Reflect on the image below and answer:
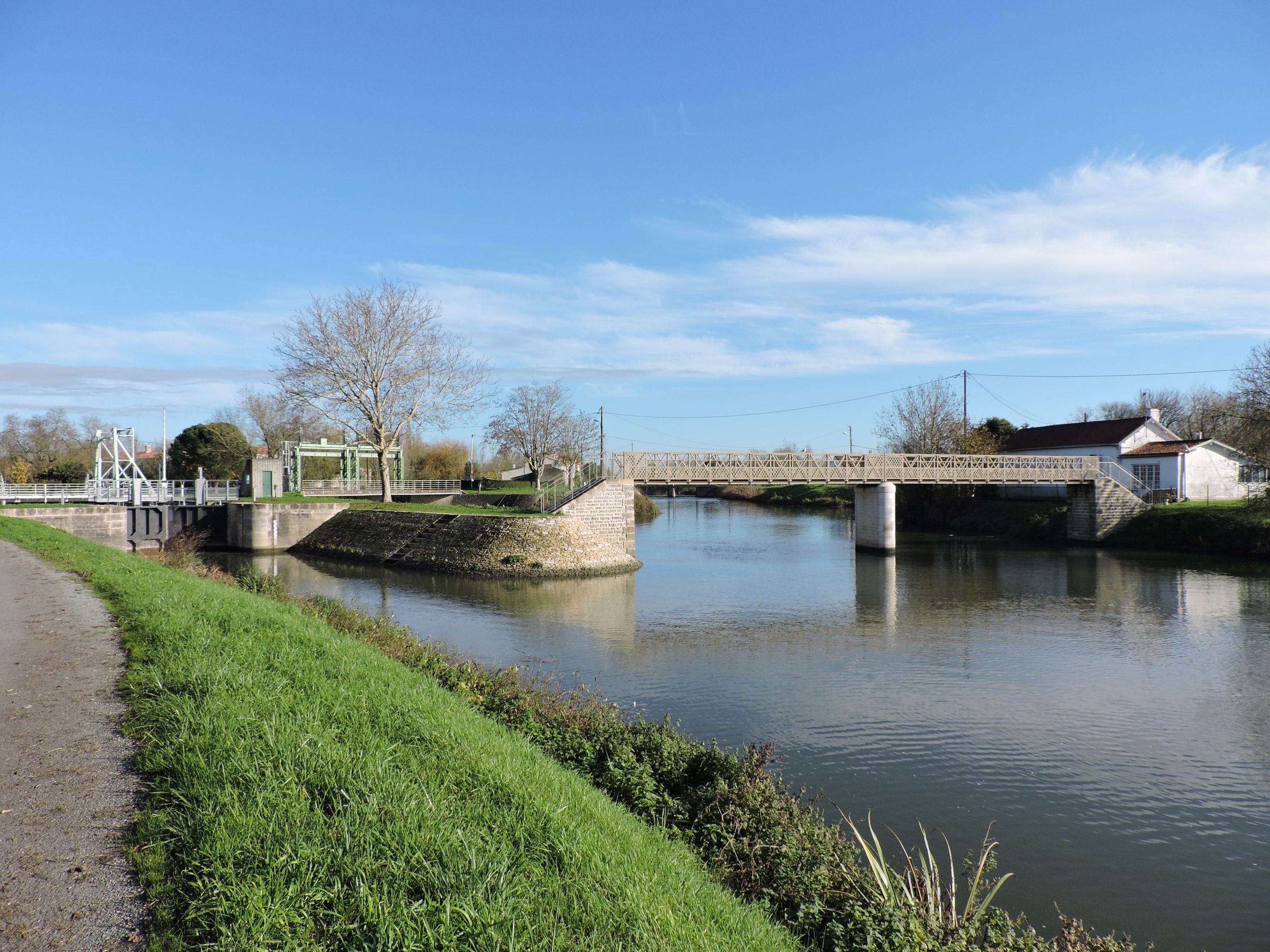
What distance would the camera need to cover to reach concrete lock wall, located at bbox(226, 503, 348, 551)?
38219 mm

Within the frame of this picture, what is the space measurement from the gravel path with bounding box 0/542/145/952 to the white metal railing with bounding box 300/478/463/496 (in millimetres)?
39215

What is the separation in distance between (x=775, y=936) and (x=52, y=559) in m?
18.6

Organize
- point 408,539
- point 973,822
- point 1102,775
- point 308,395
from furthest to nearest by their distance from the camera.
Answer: point 308,395, point 408,539, point 1102,775, point 973,822

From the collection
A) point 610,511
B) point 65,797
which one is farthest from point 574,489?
point 65,797

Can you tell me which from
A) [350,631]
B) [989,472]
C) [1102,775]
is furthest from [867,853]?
[989,472]

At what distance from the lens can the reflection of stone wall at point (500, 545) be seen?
30.1 meters

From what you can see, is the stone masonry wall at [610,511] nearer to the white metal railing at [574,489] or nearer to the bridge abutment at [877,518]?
the white metal railing at [574,489]

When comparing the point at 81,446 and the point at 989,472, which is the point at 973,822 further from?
the point at 81,446

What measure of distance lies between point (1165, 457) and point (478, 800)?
157 ft

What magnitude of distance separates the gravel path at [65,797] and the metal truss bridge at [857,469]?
2606 centimetres

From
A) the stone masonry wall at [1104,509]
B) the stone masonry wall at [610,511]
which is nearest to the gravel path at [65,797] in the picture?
the stone masonry wall at [610,511]

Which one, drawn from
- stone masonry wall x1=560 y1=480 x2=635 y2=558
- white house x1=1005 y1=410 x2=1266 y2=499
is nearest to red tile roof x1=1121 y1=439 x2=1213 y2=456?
white house x1=1005 y1=410 x2=1266 y2=499

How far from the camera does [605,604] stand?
23859 millimetres

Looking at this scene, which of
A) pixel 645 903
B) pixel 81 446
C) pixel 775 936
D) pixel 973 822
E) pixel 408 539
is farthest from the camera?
pixel 81 446
